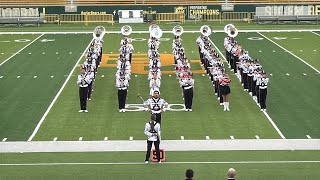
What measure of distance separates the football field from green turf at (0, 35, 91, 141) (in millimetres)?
32

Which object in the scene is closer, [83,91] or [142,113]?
[142,113]

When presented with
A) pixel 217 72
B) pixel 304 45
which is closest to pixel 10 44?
pixel 304 45

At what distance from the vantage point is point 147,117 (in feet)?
83.8

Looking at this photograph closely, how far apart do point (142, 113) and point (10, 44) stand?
66.4ft

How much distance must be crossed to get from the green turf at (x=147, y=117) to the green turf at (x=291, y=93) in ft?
2.01

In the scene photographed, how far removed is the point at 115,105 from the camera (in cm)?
2748

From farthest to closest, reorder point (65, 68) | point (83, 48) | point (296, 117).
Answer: point (83, 48), point (65, 68), point (296, 117)

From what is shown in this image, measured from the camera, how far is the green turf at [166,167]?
18906 millimetres

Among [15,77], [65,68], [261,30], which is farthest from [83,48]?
[261,30]

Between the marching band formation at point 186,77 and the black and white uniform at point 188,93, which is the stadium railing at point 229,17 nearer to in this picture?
the marching band formation at point 186,77

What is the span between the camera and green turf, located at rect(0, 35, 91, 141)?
24875mm

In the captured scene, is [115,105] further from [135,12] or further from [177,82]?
[135,12]

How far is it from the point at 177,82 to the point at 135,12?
2713 centimetres

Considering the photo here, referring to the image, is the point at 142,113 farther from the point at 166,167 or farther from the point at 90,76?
the point at 166,167
